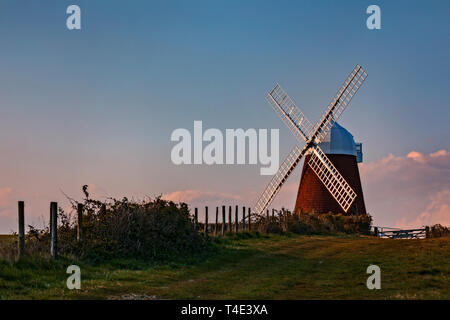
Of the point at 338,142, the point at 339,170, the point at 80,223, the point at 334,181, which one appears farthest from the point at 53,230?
the point at 338,142

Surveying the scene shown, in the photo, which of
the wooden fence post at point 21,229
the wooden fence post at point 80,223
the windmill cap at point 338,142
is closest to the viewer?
the wooden fence post at point 21,229

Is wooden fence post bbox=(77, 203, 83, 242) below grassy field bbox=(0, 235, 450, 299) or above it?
above

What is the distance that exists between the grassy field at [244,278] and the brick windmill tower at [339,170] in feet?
84.9

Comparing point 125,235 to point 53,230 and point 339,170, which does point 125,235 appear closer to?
point 53,230

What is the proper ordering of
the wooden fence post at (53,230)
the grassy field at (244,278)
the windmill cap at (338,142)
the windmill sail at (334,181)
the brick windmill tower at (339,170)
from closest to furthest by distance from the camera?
the grassy field at (244,278) < the wooden fence post at (53,230) < the windmill sail at (334,181) < the brick windmill tower at (339,170) < the windmill cap at (338,142)

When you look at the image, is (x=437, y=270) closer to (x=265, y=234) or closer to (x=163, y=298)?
(x=163, y=298)

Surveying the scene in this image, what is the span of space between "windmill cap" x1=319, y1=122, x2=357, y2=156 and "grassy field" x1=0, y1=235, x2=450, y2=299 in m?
26.6

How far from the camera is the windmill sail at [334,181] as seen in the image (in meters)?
44.9

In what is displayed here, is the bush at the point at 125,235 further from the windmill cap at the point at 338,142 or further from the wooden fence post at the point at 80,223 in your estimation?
the windmill cap at the point at 338,142

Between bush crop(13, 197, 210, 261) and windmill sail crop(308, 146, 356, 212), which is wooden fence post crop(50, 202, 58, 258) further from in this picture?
windmill sail crop(308, 146, 356, 212)

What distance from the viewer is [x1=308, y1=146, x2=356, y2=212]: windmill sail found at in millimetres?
44938

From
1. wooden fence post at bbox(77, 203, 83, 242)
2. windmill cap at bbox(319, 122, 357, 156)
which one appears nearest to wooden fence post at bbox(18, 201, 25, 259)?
wooden fence post at bbox(77, 203, 83, 242)

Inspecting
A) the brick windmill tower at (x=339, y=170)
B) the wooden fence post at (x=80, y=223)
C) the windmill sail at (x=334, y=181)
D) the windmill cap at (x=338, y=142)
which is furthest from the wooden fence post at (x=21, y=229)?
the windmill cap at (x=338, y=142)
